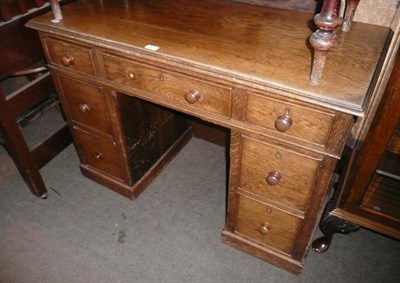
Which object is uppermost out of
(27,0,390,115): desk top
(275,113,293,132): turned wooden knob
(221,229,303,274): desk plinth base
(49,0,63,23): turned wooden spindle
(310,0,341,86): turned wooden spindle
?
(310,0,341,86): turned wooden spindle

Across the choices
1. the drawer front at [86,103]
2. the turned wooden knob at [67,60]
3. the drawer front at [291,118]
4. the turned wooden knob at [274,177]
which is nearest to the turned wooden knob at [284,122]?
the drawer front at [291,118]

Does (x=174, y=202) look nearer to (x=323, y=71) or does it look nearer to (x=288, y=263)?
(x=288, y=263)

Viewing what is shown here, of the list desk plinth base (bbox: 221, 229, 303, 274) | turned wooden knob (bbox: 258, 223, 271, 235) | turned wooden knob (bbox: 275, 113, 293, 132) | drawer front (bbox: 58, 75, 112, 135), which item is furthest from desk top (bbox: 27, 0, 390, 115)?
desk plinth base (bbox: 221, 229, 303, 274)

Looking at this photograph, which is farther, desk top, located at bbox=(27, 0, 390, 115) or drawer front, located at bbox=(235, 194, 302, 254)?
drawer front, located at bbox=(235, 194, 302, 254)

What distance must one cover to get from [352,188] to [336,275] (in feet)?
1.83

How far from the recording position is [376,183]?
1.48 metres

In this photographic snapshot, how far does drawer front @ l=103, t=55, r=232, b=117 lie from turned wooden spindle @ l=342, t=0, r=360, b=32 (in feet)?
1.99

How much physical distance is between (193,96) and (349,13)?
0.74 metres

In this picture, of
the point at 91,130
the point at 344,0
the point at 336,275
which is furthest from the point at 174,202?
the point at 344,0

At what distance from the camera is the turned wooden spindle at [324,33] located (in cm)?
99

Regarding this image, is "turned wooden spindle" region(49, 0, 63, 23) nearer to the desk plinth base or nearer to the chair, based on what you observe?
the chair

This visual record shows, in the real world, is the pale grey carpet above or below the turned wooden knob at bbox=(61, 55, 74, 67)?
below

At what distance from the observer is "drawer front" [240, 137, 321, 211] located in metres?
→ 1.30

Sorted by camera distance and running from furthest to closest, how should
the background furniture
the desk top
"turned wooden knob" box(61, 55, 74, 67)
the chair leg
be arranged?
the chair leg → "turned wooden knob" box(61, 55, 74, 67) → the background furniture → the desk top
